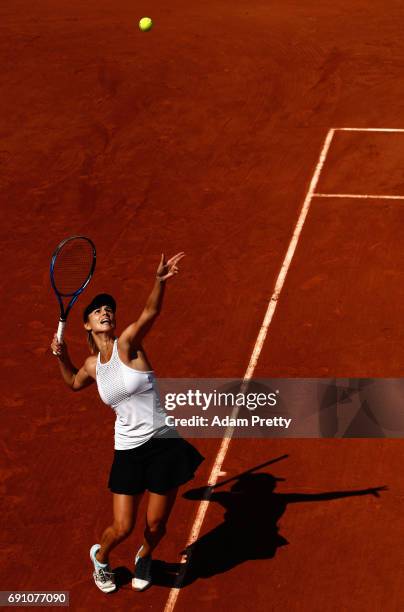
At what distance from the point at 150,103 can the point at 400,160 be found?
502 centimetres

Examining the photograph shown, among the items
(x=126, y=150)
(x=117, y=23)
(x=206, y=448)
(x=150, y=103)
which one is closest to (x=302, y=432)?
(x=206, y=448)

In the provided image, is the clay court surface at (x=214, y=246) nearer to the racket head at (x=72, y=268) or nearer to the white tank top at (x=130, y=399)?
the white tank top at (x=130, y=399)

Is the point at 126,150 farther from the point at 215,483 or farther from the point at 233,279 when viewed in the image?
the point at 215,483

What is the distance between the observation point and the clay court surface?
8.85 meters

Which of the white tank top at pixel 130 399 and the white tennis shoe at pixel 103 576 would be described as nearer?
the white tank top at pixel 130 399

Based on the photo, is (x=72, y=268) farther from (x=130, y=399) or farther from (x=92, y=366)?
(x=130, y=399)

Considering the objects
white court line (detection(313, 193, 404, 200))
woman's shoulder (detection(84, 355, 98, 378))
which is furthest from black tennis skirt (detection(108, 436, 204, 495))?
white court line (detection(313, 193, 404, 200))

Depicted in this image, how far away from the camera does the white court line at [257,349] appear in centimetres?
874

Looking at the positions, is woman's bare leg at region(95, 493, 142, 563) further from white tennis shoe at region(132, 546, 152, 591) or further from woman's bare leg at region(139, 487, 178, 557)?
white tennis shoe at region(132, 546, 152, 591)

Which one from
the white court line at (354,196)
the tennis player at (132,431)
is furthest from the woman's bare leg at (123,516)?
the white court line at (354,196)

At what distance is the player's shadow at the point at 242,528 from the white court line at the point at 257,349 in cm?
8

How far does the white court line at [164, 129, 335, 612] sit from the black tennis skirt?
1.10 metres

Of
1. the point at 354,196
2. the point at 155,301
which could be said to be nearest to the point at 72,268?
the point at 155,301

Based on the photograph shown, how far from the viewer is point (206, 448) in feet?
33.1
